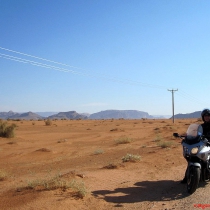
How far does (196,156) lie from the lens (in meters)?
6.11

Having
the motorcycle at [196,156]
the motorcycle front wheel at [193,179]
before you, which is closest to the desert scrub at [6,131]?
the motorcycle at [196,156]

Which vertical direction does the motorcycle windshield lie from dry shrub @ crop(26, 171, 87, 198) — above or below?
above

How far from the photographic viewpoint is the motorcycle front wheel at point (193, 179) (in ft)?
19.5

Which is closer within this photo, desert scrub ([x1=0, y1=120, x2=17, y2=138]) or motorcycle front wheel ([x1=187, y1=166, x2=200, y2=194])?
motorcycle front wheel ([x1=187, y1=166, x2=200, y2=194])

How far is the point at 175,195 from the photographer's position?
6.34 meters

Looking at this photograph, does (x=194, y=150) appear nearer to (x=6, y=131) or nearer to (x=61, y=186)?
(x=61, y=186)

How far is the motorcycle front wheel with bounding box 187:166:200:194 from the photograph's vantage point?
19.5 feet

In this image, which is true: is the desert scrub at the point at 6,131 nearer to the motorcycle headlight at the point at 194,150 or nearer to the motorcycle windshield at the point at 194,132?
the motorcycle windshield at the point at 194,132

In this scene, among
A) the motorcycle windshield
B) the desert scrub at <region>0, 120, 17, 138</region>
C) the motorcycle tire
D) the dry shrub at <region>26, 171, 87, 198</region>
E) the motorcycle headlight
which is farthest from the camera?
the desert scrub at <region>0, 120, 17, 138</region>

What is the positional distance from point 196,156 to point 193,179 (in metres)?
0.52

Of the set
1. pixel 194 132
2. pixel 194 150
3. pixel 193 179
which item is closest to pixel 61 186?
pixel 193 179

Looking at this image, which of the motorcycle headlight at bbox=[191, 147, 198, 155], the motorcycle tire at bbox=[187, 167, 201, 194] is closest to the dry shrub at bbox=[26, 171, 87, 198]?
the motorcycle tire at bbox=[187, 167, 201, 194]

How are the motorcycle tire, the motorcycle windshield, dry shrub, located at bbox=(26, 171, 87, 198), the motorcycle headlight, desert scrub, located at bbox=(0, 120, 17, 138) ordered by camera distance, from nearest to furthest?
the motorcycle tire < the motorcycle headlight < dry shrub, located at bbox=(26, 171, 87, 198) < the motorcycle windshield < desert scrub, located at bbox=(0, 120, 17, 138)

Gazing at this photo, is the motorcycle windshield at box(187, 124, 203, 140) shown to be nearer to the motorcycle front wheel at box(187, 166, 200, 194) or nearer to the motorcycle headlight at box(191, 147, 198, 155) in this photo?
the motorcycle headlight at box(191, 147, 198, 155)
